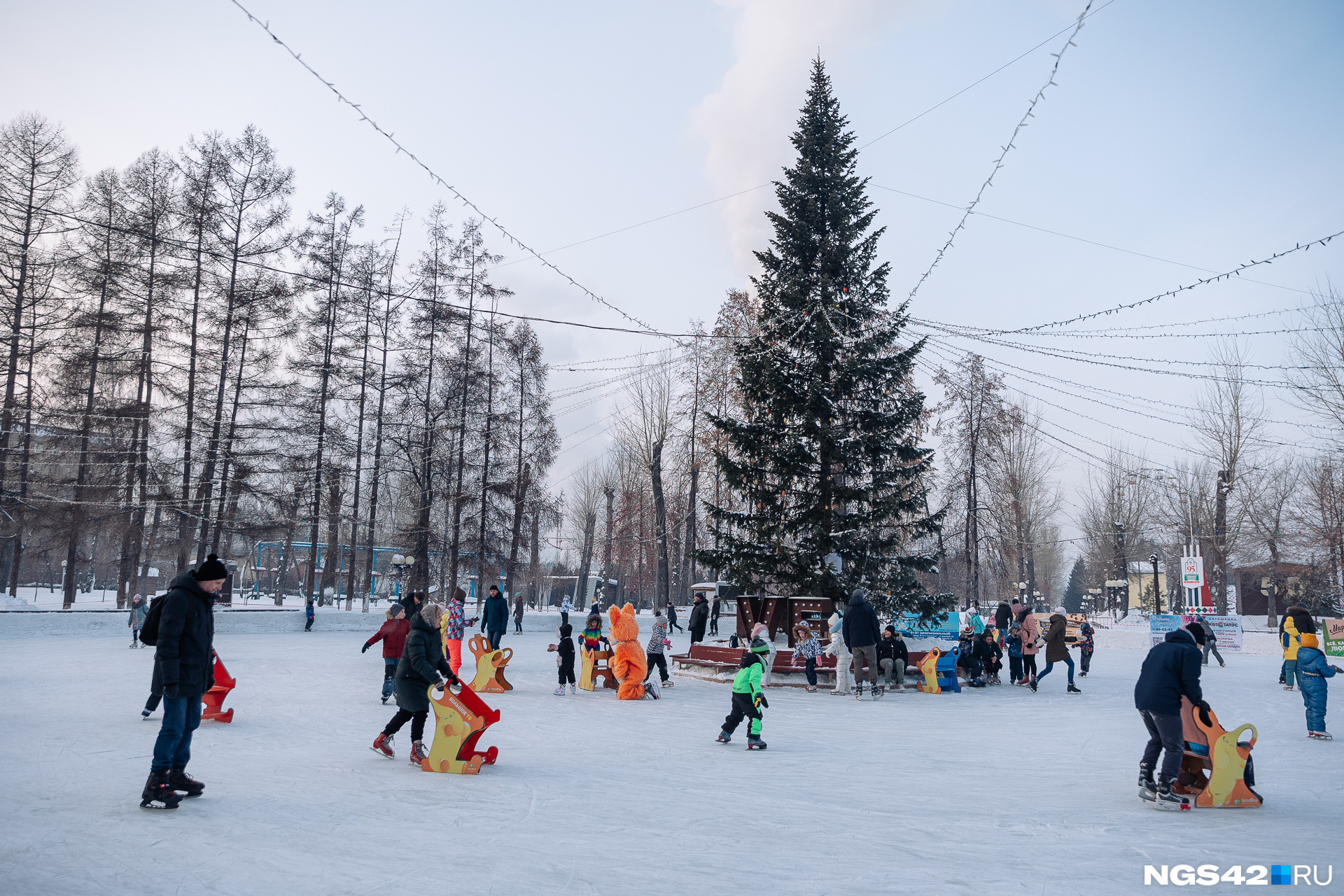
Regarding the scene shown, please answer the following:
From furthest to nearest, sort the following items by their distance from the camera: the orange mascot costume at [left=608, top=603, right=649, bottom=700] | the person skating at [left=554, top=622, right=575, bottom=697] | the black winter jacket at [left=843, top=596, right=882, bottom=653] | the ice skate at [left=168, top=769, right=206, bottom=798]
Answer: the black winter jacket at [left=843, top=596, right=882, bottom=653] → the person skating at [left=554, top=622, right=575, bottom=697] → the orange mascot costume at [left=608, top=603, right=649, bottom=700] → the ice skate at [left=168, top=769, right=206, bottom=798]

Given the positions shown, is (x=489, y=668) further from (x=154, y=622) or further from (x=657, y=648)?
(x=154, y=622)

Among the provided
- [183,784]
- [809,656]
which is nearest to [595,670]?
[809,656]

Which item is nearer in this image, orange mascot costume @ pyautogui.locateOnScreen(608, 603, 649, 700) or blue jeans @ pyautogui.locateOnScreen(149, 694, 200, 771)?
blue jeans @ pyautogui.locateOnScreen(149, 694, 200, 771)

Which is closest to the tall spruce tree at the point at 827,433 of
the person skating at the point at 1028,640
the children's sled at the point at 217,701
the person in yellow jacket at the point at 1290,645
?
the person skating at the point at 1028,640

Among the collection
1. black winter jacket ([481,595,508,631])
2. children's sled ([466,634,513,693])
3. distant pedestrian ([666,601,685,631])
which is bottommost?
distant pedestrian ([666,601,685,631])

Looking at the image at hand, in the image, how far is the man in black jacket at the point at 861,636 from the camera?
14.7m

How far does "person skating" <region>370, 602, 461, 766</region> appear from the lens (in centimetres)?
759

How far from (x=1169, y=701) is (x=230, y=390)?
102 feet

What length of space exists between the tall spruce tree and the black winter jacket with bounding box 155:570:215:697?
43.6ft

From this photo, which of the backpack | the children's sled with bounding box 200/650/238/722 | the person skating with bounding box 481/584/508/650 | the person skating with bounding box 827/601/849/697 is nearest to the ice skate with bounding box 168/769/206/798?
the backpack

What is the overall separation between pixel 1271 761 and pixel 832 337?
38.3 feet

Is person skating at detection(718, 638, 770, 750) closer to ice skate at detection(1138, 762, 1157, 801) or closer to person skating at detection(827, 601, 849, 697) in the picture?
ice skate at detection(1138, 762, 1157, 801)

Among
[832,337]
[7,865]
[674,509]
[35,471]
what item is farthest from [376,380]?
[7,865]

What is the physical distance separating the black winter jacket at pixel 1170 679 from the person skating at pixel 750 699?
389 centimetres
